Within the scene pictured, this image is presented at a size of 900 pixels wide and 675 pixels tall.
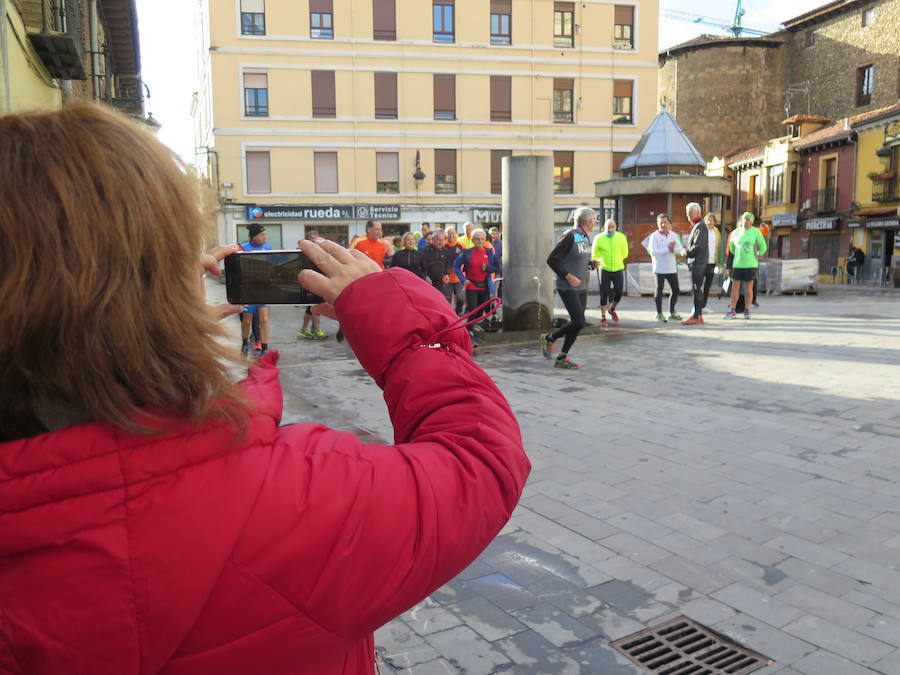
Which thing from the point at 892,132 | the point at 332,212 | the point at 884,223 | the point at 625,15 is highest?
the point at 625,15

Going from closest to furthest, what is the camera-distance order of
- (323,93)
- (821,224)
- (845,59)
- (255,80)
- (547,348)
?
(547,348) < (255,80) < (323,93) < (821,224) < (845,59)

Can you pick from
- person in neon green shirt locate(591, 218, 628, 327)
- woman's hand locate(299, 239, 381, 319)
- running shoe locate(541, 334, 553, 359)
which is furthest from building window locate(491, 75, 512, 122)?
woman's hand locate(299, 239, 381, 319)

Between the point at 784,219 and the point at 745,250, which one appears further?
the point at 784,219

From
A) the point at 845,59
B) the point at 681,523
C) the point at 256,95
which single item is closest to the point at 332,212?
the point at 256,95

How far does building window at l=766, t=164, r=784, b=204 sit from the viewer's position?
4238cm

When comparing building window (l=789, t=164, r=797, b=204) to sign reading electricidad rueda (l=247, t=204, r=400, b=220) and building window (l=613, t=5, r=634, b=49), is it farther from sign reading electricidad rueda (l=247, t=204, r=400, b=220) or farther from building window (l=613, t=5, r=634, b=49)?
sign reading electricidad rueda (l=247, t=204, r=400, b=220)

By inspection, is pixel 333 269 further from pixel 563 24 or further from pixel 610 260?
pixel 563 24

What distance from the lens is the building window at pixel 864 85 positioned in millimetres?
44188

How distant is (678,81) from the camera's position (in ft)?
177

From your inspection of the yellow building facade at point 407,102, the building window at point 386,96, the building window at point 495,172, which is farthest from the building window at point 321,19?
the building window at point 495,172

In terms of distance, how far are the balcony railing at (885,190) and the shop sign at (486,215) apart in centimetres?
1721

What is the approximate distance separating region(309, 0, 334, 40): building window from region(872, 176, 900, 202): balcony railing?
25.7 metres

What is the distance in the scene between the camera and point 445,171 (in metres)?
36.5

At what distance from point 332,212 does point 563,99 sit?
12.8m
